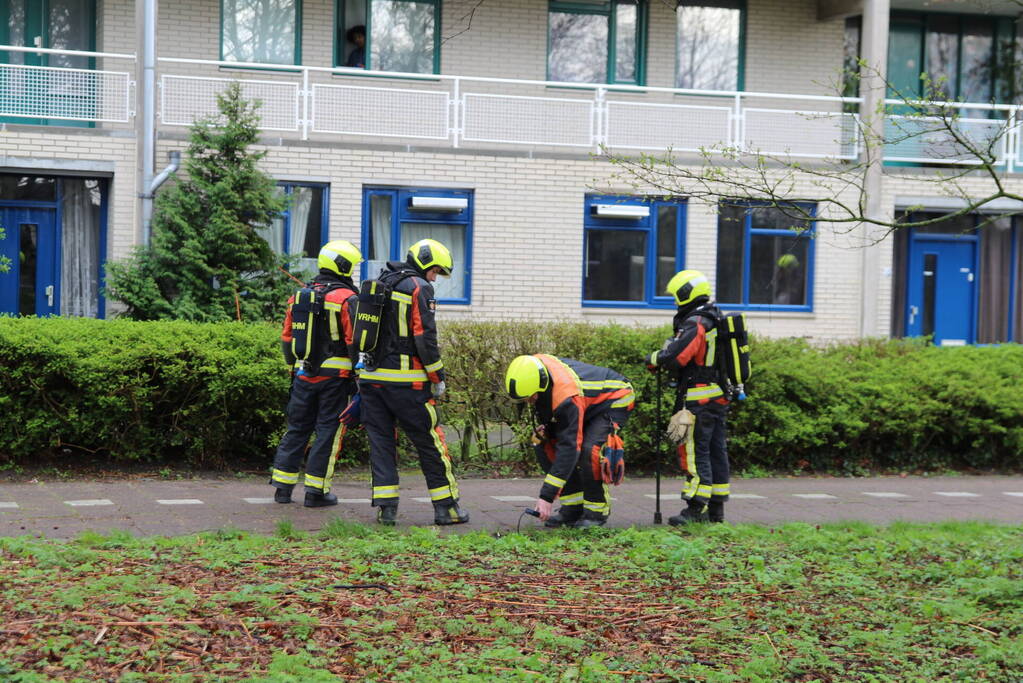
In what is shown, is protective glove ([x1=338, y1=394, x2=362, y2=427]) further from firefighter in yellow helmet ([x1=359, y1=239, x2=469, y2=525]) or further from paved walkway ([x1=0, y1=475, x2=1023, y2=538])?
paved walkway ([x1=0, y1=475, x2=1023, y2=538])

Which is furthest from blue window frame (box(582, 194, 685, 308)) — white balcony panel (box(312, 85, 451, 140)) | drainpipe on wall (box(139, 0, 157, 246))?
drainpipe on wall (box(139, 0, 157, 246))

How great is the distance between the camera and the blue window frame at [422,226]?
17.5 m

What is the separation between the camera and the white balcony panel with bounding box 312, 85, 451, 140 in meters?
17.3

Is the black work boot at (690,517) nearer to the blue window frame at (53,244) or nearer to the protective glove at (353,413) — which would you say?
the protective glove at (353,413)

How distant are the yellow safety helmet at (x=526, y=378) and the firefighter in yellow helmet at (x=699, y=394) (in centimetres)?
119

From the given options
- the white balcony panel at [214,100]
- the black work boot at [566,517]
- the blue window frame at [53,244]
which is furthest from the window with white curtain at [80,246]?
the black work boot at [566,517]

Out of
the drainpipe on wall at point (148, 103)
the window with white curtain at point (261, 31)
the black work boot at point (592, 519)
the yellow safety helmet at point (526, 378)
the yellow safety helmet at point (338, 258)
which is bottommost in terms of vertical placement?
the black work boot at point (592, 519)

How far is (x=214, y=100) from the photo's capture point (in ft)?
55.0

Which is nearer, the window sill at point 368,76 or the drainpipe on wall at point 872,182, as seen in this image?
the window sill at point 368,76

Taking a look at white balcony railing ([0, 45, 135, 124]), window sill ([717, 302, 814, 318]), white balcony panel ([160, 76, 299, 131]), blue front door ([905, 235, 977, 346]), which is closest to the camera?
white balcony railing ([0, 45, 135, 124])

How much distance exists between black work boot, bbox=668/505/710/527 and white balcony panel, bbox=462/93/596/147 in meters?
10.1

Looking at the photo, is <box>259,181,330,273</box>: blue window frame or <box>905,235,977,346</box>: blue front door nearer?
<box>259,181,330,273</box>: blue window frame

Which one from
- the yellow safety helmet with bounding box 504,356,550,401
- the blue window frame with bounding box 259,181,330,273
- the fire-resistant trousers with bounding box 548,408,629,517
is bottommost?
the fire-resistant trousers with bounding box 548,408,629,517

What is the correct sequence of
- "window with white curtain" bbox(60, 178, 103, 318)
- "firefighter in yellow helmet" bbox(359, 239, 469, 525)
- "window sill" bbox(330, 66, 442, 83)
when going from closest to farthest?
1. "firefighter in yellow helmet" bbox(359, 239, 469, 525)
2. "window with white curtain" bbox(60, 178, 103, 318)
3. "window sill" bbox(330, 66, 442, 83)
